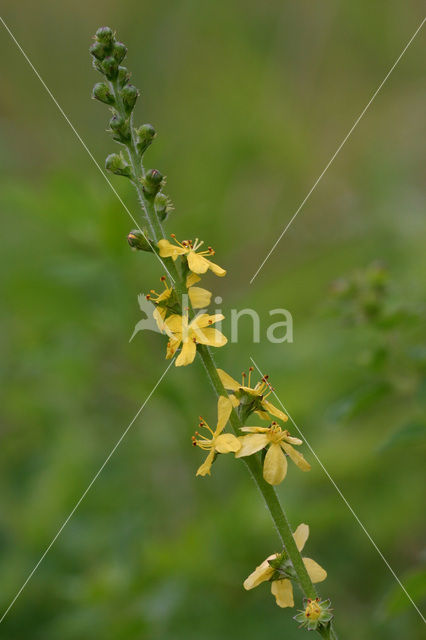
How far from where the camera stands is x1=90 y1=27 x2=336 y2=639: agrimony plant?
1.51 metres

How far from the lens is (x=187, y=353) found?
1.59 metres

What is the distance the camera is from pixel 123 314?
3.74 m

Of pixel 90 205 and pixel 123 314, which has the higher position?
pixel 90 205

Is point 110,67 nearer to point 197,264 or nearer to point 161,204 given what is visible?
point 161,204

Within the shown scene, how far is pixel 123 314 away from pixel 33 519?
128cm

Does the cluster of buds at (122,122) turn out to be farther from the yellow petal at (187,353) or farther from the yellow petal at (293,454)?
the yellow petal at (293,454)

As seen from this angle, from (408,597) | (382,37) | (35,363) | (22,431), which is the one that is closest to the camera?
A: (408,597)

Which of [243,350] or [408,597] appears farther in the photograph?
[243,350]

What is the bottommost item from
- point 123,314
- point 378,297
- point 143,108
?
point 123,314

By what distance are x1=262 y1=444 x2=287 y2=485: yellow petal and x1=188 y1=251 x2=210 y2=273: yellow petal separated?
45 centimetres

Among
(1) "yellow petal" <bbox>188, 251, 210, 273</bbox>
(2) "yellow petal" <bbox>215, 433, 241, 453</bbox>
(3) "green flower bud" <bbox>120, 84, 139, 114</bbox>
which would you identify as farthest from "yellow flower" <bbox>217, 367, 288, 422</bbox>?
(3) "green flower bud" <bbox>120, 84, 139, 114</bbox>

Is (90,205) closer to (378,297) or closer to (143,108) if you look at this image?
(378,297)

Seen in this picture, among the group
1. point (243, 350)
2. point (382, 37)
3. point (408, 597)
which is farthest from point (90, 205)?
point (382, 37)

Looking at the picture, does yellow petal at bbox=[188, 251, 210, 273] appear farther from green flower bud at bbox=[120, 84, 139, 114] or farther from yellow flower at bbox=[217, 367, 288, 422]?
green flower bud at bbox=[120, 84, 139, 114]
